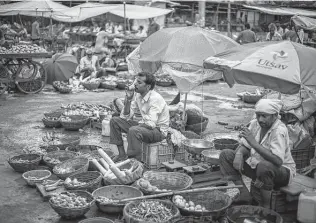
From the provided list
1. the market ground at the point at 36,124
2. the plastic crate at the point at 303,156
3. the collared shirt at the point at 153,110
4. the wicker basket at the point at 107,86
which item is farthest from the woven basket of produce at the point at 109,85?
the plastic crate at the point at 303,156

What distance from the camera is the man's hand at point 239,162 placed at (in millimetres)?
4445

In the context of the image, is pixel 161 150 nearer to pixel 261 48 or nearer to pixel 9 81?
pixel 261 48

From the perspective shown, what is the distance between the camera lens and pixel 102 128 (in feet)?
24.7

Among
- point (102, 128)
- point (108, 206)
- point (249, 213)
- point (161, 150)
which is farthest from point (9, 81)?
point (249, 213)

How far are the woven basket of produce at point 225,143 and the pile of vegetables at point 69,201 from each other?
8.24 ft

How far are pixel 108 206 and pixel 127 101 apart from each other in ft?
7.19

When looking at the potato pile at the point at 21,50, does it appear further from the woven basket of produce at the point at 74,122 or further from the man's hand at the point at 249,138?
the man's hand at the point at 249,138

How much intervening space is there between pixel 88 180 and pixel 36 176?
0.81 metres

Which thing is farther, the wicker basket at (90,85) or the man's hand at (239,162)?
the wicker basket at (90,85)

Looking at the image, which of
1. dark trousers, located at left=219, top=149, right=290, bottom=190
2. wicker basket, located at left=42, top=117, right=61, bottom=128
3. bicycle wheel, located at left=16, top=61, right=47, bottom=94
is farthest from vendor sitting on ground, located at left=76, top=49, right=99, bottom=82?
dark trousers, located at left=219, top=149, right=290, bottom=190

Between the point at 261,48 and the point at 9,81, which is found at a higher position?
the point at 261,48

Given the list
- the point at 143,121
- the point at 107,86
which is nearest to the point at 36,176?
the point at 143,121

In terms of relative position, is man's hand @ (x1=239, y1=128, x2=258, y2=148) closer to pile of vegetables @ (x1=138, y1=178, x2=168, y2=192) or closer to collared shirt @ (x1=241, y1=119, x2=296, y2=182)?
collared shirt @ (x1=241, y1=119, x2=296, y2=182)

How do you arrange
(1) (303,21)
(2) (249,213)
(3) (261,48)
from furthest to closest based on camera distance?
(1) (303,21), (3) (261,48), (2) (249,213)
